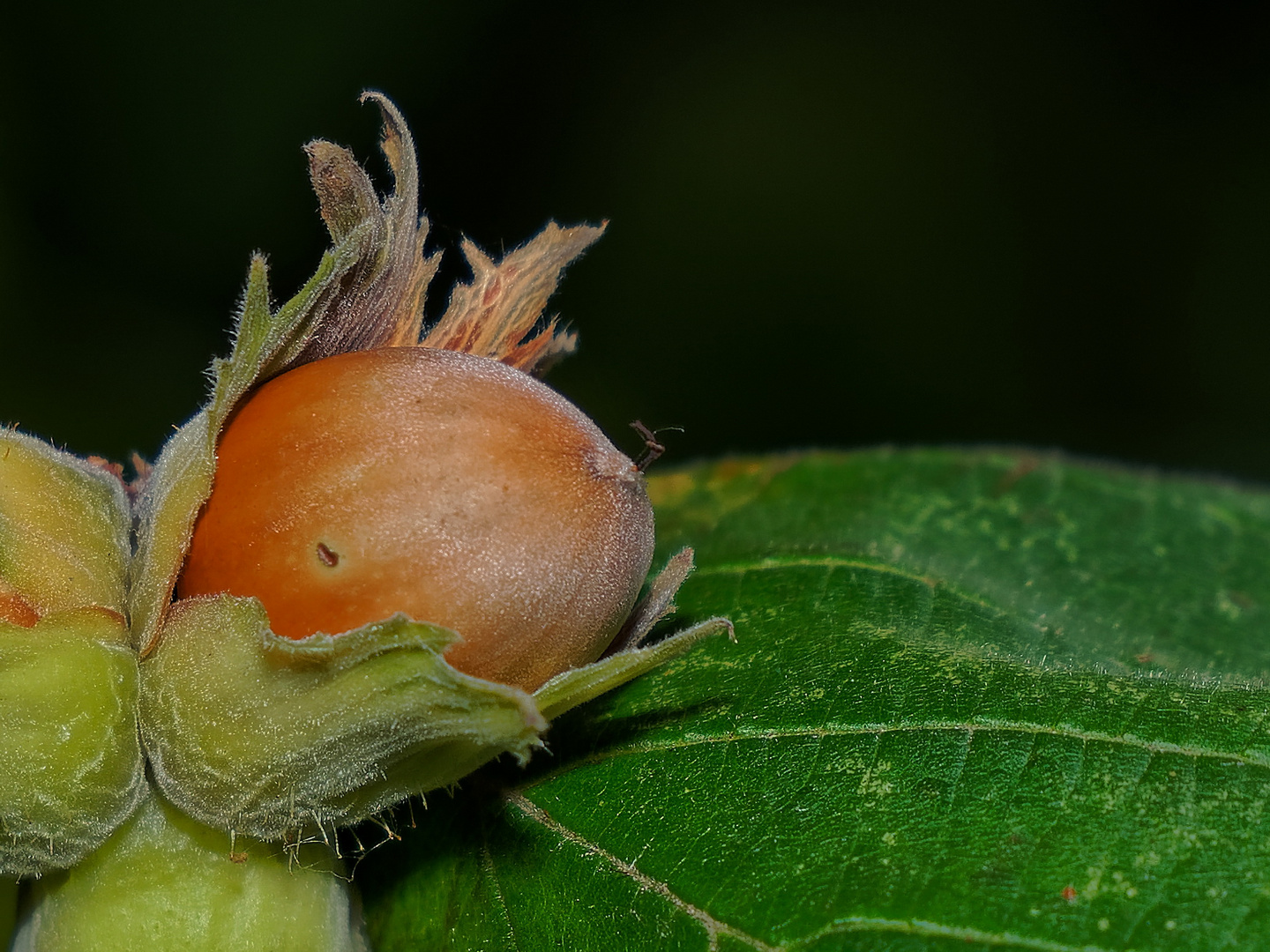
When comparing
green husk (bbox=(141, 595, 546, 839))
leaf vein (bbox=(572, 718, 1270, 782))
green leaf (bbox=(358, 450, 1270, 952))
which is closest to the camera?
green husk (bbox=(141, 595, 546, 839))

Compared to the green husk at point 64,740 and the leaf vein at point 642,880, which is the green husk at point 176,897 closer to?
the green husk at point 64,740

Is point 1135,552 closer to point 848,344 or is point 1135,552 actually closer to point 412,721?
point 412,721

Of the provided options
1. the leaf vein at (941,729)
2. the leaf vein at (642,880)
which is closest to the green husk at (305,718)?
the leaf vein at (642,880)

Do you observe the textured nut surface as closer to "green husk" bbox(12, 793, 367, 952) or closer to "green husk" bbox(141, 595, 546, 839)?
"green husk" bbox(141, 595, 546, 839)

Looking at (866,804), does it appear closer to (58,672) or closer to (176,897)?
(176,897)

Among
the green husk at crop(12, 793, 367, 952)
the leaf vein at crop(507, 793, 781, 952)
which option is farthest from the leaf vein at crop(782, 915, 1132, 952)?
the green husk at crop(12, 793, 367, 952)

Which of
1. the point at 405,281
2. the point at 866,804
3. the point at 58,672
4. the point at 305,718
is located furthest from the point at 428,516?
the point at 866,804
